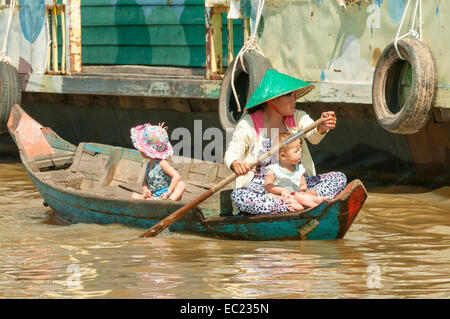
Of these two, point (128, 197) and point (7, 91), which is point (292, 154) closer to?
point (128, 197)

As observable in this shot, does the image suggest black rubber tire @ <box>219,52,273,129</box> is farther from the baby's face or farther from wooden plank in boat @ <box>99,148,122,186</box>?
the baby's face

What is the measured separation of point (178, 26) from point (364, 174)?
14.7ft

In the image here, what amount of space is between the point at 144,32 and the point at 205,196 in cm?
702

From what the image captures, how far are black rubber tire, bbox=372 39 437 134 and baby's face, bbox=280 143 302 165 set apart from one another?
1.73 meters

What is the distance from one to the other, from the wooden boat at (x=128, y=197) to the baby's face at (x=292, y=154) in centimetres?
43

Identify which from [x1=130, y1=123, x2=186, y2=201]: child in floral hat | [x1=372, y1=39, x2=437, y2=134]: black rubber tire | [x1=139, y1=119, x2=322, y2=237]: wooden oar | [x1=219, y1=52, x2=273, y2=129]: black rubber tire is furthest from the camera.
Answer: [x1=219, y1=52, x2=273, y2=129]: black rubber tire

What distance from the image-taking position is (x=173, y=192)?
7.37 metres

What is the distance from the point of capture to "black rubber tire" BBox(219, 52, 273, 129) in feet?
30.9

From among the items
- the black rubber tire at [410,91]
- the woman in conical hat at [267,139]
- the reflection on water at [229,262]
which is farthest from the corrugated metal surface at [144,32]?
the woman in conical hat at [267,139]

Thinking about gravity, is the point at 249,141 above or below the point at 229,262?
above

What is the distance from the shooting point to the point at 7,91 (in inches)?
456

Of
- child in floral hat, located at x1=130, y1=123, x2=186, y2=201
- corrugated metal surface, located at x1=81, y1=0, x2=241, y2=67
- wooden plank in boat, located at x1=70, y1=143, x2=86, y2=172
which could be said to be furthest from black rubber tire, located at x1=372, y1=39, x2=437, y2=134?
corrugated metal surface, located at x1=81, y1=0, x2=241, y2=67

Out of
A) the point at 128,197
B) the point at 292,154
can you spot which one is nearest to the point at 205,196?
the point at 292,154
